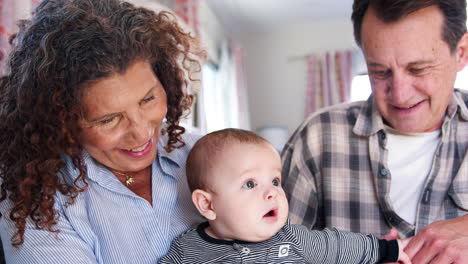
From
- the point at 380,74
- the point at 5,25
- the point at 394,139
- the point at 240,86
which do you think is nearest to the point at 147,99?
the point at 5,25

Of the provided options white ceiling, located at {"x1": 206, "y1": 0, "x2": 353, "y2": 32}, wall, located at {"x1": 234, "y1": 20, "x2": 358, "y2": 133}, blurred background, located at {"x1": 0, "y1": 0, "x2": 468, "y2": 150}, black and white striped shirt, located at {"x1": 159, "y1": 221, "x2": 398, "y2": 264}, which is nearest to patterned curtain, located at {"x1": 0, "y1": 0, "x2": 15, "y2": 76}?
black and white striped shirt, located at {"x1": 159, "y1": 221, "x2": 398, "y2": 264}

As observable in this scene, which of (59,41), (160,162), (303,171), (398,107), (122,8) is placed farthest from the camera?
(303,171)

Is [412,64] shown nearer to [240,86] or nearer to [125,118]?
[125,118]

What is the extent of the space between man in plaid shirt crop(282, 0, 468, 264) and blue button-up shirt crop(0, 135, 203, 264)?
27.5 inches

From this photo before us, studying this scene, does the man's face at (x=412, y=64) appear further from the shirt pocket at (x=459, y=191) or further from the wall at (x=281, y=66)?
the wall at (x=281, y=66)

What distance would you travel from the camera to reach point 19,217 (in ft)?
3.60

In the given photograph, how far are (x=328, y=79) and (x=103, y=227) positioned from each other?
5.80 meters

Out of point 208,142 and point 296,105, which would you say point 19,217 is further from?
point 296,105

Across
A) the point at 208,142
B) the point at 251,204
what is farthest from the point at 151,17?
the point at 251,204

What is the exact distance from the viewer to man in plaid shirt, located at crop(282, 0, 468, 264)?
1.57m

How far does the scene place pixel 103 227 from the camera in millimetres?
1188

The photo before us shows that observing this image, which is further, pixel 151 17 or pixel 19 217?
pixel 151 17

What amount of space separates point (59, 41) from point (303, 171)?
1.14m

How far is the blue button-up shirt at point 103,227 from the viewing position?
43.6 inches
